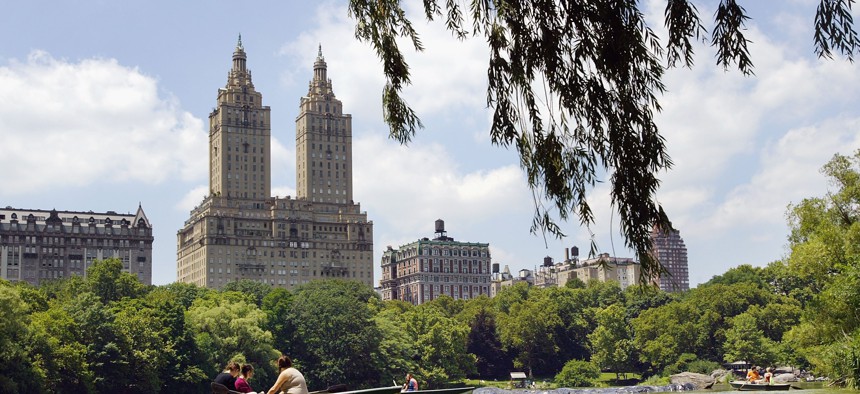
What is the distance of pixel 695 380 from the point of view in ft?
313

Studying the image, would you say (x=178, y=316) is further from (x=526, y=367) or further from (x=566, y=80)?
(x=566, y=80)

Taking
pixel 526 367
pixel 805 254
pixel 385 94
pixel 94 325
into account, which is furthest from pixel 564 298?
pixel 385 94

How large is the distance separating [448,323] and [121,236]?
90955 mm

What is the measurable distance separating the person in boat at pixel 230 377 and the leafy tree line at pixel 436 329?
3606cm

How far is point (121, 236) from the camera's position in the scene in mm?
187750

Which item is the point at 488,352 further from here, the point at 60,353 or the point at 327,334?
the point at 60,353

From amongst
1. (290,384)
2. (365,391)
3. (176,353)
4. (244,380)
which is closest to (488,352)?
(176,353)

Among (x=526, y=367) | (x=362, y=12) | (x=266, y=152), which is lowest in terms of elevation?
(x=526, y=367)

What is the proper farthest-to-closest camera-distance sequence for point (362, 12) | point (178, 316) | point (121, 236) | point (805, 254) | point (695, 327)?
point (121, 236), point (695, 327), point (178, 316), point (805, 254), point (362, 12)

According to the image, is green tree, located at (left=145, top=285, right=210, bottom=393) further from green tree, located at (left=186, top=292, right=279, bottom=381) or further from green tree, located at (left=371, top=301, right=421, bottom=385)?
green tree, located at (left=371, top=301, right=421, bottom=385)

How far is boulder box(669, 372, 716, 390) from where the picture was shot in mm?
91312

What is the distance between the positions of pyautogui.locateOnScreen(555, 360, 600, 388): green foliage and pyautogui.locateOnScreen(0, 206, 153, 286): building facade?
97.5 m

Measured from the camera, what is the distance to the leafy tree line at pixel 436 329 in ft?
186

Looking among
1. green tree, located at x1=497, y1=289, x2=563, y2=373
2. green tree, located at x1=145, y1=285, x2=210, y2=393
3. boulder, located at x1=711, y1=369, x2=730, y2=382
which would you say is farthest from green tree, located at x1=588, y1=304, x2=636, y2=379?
green tree, located at x1=145, y1=285, x2=210, y2=393
